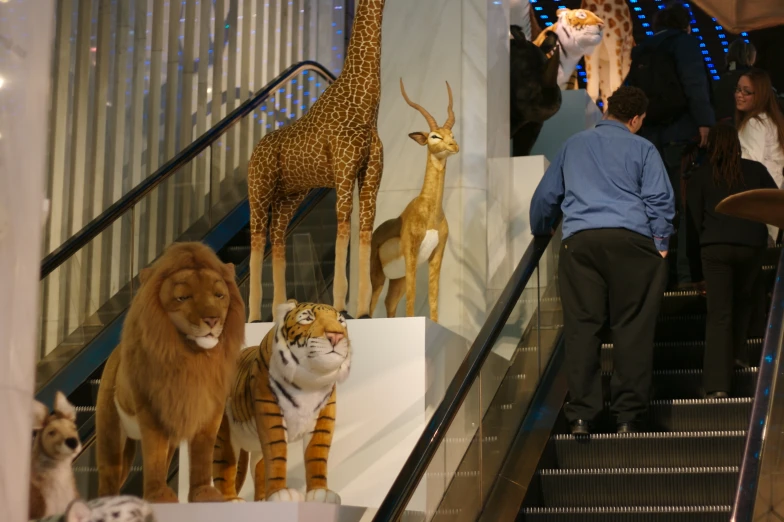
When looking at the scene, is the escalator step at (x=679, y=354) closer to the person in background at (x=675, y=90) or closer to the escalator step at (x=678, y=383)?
the escalator step at (x=678, y=383)

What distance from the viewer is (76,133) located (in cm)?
1031

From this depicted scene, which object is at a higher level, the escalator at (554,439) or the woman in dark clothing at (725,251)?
the woman in dark clothing at (725,251)

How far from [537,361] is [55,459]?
316 centimetres

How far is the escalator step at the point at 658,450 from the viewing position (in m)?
6.03

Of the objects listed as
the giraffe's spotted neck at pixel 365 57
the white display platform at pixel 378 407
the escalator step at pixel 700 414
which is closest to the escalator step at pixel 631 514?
the white display platform at pixel 378 407

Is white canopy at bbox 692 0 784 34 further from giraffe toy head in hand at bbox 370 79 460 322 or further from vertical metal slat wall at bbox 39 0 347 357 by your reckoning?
vertical metal slat wall at bbox 39 0 347 357

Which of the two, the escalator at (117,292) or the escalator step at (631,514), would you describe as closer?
the escalator step at (631,514)

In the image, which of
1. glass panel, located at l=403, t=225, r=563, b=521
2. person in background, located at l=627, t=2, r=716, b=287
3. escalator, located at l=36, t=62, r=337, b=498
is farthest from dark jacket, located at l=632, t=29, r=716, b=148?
escalator, located at l=36, t=62, r=337, b=498

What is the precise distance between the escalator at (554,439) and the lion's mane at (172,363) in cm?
86

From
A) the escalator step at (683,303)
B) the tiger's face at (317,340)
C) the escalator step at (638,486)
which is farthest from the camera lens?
the escalator step at (683,303)

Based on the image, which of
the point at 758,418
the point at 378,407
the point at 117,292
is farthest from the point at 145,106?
the point at 758,418

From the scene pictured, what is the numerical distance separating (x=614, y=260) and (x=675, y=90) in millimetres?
3088

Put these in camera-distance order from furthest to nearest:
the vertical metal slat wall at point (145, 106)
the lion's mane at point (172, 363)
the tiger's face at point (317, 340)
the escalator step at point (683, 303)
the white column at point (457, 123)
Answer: the vertical metal slat wall at point (145, 106), the white column at point (457, 123), the escalator step at point (683, 303), the tiger's face at point (317, 340), the lion's mane at point (172, 363)

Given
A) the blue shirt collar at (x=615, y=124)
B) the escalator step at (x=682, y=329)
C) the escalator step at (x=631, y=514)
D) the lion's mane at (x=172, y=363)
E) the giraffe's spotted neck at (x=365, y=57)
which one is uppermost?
the giraffe's spotted neck at (x=365, y=57)
